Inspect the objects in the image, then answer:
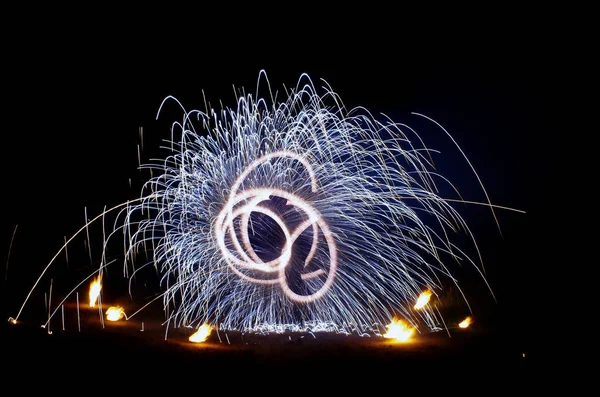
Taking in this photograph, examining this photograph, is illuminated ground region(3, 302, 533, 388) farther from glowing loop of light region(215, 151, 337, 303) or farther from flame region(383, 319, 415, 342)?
glowing loop of light region(215, 151, 337, 303)

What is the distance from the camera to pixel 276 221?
12555mm

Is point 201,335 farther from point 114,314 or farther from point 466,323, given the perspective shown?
point 466,323

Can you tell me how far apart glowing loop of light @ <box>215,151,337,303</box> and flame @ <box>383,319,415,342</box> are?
1.62 meters

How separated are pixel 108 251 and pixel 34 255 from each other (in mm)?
2424

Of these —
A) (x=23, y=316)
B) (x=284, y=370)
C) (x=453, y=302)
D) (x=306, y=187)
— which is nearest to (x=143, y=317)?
(x=23, y=316)

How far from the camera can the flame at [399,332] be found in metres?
Result: 11.5

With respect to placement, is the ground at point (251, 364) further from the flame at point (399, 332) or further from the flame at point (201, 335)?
the flame at point (399, 332)

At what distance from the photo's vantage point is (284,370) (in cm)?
838

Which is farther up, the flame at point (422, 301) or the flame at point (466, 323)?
the flame at point (422, 301)

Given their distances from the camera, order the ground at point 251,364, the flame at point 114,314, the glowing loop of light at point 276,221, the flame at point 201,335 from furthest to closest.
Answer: the flame at point 114,314 → the glowing loop of light at point 276,221 → the flame at point 201,335 → the ground at point 251,364

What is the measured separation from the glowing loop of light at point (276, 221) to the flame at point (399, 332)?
1619 millimetres

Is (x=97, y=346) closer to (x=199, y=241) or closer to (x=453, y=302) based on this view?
(x=199, y=241)

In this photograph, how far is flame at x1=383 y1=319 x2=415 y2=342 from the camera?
11.5 metres

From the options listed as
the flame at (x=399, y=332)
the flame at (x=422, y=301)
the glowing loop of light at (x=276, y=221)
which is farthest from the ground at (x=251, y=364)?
the flame at (x=422, y=301)
